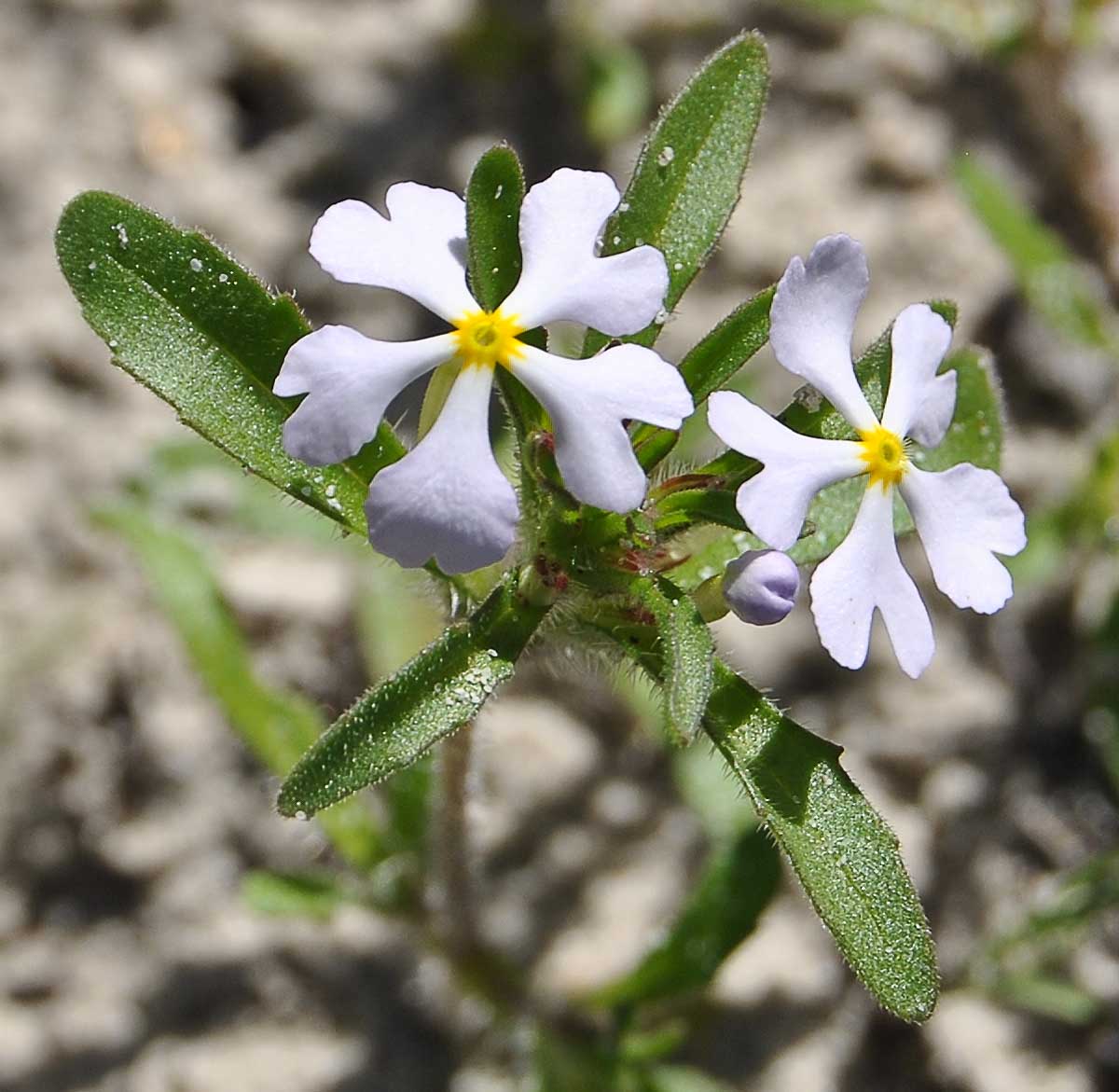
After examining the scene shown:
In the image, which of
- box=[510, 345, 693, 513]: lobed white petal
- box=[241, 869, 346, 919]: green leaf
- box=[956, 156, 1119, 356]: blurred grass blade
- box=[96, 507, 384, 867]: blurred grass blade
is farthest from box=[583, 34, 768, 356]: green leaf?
box=[956, 156, 1119, 356]: blurred grass blade

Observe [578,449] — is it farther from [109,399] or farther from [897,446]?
[109,399]

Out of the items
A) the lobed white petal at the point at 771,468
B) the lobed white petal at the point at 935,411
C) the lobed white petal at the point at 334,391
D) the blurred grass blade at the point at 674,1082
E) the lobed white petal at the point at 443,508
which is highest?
the lobed white petal at the point at 935,411

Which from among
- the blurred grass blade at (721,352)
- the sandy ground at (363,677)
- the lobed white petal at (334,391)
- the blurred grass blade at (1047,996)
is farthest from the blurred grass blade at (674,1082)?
the lobed white petal at (334,391)

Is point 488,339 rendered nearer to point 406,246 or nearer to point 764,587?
point 406,246

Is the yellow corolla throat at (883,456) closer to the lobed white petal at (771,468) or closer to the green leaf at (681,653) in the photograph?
the lobed white petal at (771,468)

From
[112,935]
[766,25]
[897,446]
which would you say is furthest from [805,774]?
[766,25]

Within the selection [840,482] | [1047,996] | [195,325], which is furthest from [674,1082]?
[195,325]

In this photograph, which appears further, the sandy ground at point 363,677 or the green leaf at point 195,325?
the sandy ground at point 363,677
